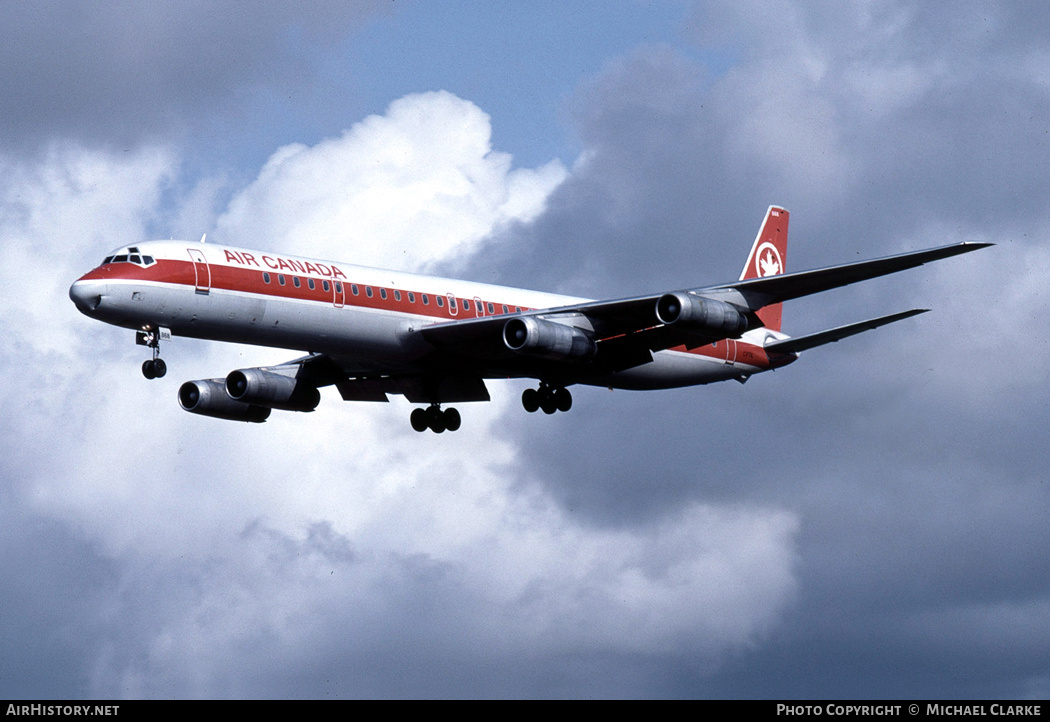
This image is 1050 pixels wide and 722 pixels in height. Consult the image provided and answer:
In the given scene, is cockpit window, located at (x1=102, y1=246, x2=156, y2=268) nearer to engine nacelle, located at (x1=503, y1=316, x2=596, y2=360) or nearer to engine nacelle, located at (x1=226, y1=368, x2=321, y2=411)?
engine nacelle, located at (x1=226, y1=368, x2=321, y2=411)

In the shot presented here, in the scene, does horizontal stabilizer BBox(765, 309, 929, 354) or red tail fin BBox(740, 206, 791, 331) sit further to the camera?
red tail fin BBox(740, 206, 791, 331)

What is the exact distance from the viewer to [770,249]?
206 feet

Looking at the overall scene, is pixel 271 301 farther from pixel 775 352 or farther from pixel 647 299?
pixel 775 352

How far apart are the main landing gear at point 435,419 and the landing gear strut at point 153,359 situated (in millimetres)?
13038

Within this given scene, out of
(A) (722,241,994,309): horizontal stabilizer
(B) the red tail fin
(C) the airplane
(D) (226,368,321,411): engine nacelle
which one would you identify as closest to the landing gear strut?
(C) the airplane

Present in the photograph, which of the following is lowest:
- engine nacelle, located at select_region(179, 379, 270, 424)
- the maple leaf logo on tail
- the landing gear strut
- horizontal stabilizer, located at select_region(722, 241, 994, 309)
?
the landing gear strut

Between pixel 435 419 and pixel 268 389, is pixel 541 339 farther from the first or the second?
pixel 268 389

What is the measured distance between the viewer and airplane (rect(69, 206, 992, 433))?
42.7 m

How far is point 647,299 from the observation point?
153ft

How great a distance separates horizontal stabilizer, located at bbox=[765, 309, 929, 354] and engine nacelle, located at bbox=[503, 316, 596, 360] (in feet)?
32.9

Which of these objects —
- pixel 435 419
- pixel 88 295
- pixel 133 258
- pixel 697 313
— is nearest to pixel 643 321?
pixel 697 313

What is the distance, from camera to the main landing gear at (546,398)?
172 ft

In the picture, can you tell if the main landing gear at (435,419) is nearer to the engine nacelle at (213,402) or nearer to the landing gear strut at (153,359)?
the engine nacelle at (213,402)
